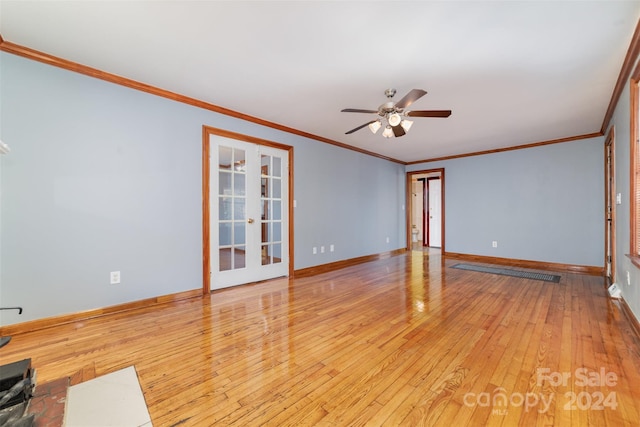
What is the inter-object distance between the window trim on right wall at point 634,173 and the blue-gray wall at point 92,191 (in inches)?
161

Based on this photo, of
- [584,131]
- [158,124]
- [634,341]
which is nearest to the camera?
[634,341]

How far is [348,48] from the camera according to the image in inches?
86.4

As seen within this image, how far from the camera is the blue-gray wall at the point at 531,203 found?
14.9 ft

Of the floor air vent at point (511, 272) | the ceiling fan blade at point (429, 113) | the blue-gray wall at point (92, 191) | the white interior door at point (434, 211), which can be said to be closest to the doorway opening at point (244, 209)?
the blue-gray wall at point (92, 191)

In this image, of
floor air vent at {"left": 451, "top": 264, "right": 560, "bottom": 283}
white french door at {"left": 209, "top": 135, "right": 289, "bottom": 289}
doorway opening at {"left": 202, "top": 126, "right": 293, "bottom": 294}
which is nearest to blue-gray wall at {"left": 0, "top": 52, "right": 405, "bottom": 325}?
doorway opening at {"left": 202, "top": 126, "right": 293, "bottom": 294}

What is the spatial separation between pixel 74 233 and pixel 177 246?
912 millimetres

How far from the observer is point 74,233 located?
2506mm

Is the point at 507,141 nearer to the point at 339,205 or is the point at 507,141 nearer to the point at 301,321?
the point at 339,205

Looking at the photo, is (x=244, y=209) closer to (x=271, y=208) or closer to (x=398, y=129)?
(x=271, y=208)

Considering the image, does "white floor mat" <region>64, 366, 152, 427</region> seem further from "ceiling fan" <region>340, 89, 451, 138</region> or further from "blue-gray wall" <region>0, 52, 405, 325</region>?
"ceiling fan" <region>340, 89, 451, 138</region>

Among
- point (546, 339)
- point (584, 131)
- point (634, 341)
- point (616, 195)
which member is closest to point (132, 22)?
point (546, 339)

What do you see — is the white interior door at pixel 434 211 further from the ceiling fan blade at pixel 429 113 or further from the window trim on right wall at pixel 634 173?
the ceiling fan blade at pixel 429 113

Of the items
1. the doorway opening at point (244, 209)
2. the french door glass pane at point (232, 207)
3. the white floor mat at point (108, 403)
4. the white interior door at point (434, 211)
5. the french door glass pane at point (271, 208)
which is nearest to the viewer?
the white floor mat at point (108, 403)

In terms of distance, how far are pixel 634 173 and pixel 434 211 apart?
584 centimetres
